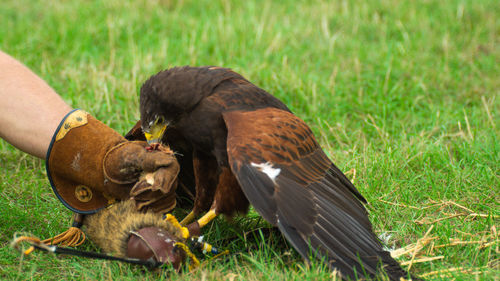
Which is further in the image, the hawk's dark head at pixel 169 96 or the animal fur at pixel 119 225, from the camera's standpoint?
the hawk's dark head at pixel 169 96

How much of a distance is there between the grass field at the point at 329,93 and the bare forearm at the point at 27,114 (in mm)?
578

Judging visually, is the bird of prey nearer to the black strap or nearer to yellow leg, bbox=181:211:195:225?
yellow leg, bbox=181:211:195:225

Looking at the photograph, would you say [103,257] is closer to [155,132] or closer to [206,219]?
[206,219]

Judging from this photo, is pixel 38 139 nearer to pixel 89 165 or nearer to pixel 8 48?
pixel 89 165

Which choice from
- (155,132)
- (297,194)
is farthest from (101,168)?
(297,194)

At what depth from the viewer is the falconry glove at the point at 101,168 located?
3242 millimetres

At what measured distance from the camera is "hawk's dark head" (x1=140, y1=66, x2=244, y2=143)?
341 centimetres

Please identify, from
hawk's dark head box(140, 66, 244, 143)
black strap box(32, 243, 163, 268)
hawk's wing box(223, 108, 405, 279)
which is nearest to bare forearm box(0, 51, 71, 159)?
hawk's dark head box(140, 66, 244, 143)

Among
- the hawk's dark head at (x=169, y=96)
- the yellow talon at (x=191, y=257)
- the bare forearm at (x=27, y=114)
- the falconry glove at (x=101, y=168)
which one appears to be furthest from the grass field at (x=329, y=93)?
the hawk's dark head at (x=169, y=96)

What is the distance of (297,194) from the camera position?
2.96m

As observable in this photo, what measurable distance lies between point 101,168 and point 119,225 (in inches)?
17.1

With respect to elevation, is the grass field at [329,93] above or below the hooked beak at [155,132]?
below

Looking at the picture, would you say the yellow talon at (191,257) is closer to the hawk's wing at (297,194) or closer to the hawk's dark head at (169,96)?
the hawk's wing at (297,194)

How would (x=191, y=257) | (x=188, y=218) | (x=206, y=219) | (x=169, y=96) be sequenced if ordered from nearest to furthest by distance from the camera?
(x=191, y=257), (x=206, y=219), (x=169, y=96), (x=188, y=218)
